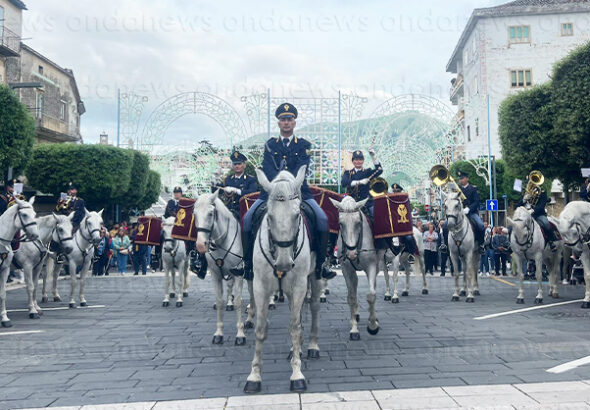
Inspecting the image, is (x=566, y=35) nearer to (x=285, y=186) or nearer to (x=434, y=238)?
(x=434, y=238)

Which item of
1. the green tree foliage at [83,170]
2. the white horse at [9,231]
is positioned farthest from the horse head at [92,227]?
the green tree foliage at [83,170]

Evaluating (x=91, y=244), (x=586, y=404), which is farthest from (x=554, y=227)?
(x=91, y=244)

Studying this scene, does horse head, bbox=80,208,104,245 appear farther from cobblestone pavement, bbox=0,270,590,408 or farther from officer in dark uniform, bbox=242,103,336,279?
officer in dark uniform, bbox=242,103,336,279

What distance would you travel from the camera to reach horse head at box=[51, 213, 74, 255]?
37.3 feet

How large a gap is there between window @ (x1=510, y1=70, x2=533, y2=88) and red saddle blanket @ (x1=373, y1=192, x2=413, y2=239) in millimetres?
43592

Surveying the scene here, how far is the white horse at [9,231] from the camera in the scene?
369 inches

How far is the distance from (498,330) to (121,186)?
24904mm

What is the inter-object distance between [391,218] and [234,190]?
9.36ft

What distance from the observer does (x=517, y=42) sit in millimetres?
45781

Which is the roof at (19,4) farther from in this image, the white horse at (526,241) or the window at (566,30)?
the window at (566,30)

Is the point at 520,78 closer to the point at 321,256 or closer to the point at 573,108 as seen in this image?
the point at 573,108

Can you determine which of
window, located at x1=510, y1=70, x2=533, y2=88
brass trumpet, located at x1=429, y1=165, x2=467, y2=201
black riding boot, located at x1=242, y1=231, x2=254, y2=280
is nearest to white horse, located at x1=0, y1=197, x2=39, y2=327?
black riding boot, located at x1=242, y1=231, x2=254, y2=280

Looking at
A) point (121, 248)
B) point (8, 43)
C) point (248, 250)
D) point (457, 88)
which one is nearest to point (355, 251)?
point (248, 250)

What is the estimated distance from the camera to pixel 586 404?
180 inches
